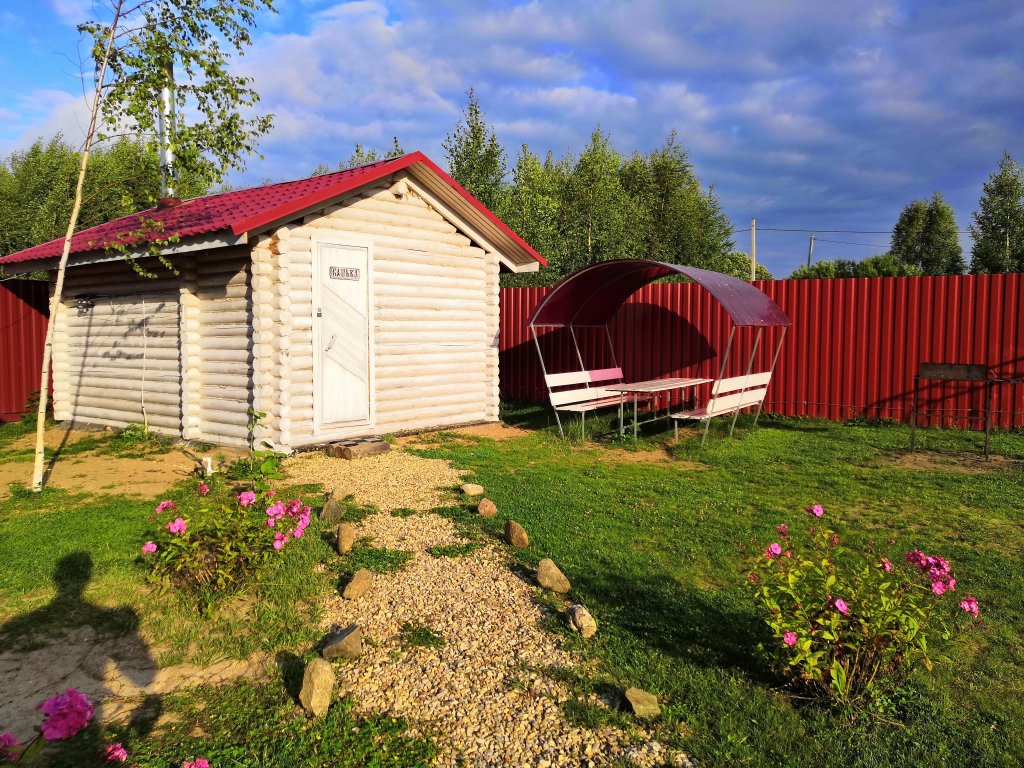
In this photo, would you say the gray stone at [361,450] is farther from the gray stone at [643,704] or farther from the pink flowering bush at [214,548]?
the gray stone at [643,704]

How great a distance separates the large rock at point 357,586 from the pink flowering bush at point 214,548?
482 millimetres

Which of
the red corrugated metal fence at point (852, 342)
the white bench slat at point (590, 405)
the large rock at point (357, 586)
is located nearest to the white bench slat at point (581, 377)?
the white bench slat at point (590, 405)

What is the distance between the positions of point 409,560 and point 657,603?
74.6 inches

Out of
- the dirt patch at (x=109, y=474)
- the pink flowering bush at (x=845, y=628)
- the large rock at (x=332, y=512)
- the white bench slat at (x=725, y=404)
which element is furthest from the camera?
the white bench slat at (x=725, y=404)

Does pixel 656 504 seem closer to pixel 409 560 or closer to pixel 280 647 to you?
pixel 409 560

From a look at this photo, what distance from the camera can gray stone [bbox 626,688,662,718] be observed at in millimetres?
3266

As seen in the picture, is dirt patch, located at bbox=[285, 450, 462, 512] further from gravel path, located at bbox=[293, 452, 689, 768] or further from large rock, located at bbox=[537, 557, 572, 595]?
large rock, located at bbox=[537, 557, 572, 595]

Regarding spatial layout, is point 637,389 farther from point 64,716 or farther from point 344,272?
point 64,716

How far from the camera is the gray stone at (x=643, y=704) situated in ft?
10.7

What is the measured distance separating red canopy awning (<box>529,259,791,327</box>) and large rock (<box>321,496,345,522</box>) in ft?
18.5

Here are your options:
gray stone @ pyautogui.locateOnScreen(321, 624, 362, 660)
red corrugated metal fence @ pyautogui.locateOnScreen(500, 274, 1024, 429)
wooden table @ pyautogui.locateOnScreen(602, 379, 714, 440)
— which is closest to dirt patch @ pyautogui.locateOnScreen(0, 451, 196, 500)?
gray stone @ pyautogui.locateOnScreen(321, 624, 362, 660)

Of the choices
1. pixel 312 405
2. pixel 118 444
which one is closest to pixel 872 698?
pixel 312 405

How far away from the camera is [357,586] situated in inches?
184

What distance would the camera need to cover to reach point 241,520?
15.6 ft
